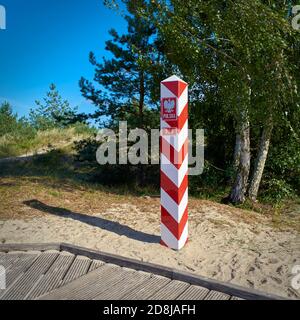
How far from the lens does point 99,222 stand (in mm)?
6539

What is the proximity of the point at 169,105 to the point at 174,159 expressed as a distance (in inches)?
30.8

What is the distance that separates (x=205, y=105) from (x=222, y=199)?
269 cm

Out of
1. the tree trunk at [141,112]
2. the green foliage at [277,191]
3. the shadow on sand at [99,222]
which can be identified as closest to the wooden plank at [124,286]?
the shadow on sand at [99,222]

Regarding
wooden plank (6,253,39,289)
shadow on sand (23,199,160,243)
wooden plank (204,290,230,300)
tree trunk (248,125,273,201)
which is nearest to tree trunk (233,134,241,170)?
tree trunk (248,125,273,201)

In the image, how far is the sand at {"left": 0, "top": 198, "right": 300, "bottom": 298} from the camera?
444cm

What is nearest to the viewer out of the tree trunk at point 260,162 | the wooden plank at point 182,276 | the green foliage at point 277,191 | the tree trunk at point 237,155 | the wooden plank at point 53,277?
the wooden plank at point 182,276

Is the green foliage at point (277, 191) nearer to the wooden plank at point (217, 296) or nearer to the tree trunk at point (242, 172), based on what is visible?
the tree trunk at point (242, 172)

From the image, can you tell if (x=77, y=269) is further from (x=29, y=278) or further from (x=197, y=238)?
(x=197, y=238)

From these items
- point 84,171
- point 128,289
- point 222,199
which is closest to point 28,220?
point 128,289

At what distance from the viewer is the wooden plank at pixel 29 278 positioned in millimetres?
3484

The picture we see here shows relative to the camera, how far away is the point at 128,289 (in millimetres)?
3613

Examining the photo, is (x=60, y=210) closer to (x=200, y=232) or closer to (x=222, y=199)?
(x=200, y=232)

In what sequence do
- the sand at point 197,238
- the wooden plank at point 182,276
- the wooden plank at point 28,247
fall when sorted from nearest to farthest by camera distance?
1. the wooden plank at point 182,276
2. the sand at point 197,238
3. the wooden plank at point 28,247

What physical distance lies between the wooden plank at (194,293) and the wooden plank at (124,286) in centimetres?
51
